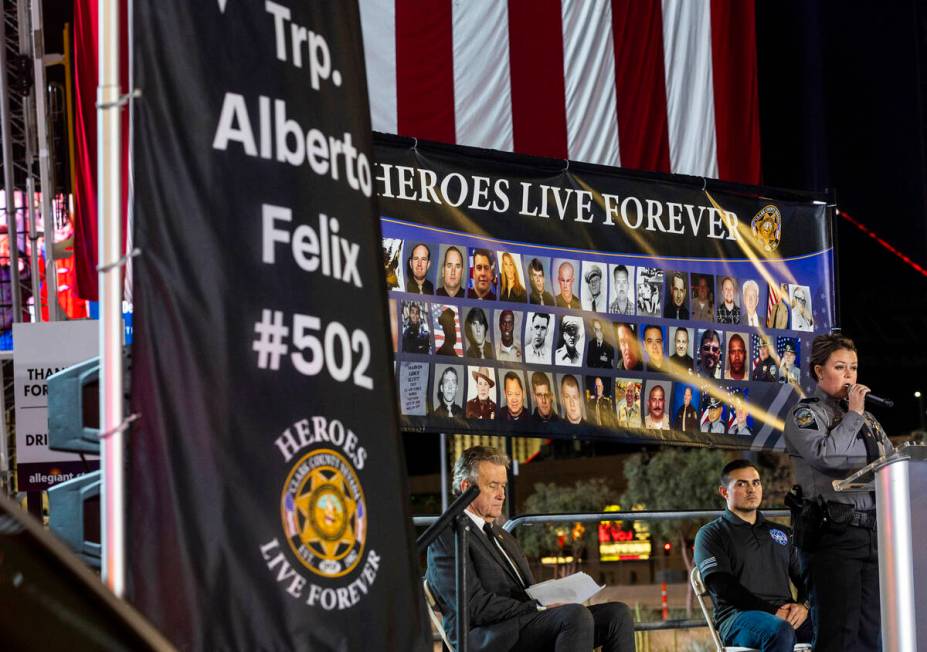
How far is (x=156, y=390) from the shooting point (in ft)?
7.07

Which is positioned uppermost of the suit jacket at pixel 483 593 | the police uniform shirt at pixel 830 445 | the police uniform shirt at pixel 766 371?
the police uniform shirt at pixel 766 371

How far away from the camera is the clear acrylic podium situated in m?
3.62

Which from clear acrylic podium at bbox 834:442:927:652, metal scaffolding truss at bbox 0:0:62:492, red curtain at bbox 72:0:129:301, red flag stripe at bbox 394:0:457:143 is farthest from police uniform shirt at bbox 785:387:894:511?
metal scaffolding truss at bbox 0:0:62:492

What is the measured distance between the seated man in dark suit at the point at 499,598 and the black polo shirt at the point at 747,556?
0.74 meters

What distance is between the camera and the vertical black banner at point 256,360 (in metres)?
2.16

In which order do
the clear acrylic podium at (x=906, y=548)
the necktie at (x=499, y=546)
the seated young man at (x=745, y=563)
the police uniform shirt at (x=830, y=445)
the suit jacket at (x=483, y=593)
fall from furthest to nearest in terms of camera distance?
the seated young man at (x=745, y=563)
the necktie at (x=499, y=546)
the suit jacket at (x=483, y=593)
the police uniform shirt at (x=830, y=445)
the clear acrylic podium at (x=906, y=548)

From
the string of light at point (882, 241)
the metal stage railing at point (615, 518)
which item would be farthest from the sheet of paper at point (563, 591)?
the string of light at point (882, 241)

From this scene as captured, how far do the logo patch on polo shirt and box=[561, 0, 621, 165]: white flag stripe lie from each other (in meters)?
2.21

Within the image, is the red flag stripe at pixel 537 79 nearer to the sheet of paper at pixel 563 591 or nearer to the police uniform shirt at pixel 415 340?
the police uniform shirt at pixel 415 340

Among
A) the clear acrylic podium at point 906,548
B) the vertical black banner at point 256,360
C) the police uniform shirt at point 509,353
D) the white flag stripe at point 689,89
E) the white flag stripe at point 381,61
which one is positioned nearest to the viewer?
the vertical black banner at point 256,360

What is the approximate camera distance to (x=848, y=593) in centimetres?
473

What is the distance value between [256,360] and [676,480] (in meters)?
32.3

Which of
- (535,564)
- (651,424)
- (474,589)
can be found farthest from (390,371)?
(535,564)

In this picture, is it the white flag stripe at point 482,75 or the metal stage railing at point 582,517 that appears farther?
the white flag stripe at point 482,75
